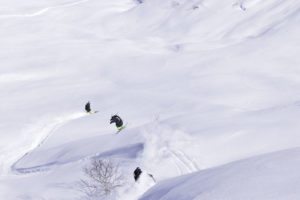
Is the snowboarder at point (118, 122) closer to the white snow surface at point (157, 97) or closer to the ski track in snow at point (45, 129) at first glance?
the white snow surface at point (157, 97)

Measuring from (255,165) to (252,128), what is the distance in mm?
8193

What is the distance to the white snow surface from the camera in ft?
48.9

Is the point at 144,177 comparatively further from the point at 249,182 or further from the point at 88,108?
the point at 88,108

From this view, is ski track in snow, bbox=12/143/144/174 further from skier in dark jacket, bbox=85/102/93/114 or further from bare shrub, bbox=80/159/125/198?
skier in dark jacket, bbox=85/102/93/114

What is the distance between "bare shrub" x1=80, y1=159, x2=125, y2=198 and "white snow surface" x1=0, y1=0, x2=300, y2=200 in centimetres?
42

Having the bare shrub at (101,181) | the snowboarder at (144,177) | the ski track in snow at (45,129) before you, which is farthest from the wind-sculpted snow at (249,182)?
the ski track in snow at (45,129)

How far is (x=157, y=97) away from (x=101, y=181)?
14271mm

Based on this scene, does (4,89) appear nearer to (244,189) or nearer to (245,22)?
(245,22)

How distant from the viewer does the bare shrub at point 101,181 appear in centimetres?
1553

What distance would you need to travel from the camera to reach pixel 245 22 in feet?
160

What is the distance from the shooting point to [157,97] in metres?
29.4

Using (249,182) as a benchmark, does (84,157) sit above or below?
above

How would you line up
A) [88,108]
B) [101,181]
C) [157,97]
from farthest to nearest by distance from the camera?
1. [157,97]
2. [88,108]
3. [101,181]

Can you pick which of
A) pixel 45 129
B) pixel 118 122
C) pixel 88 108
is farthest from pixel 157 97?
pixel 45 129
